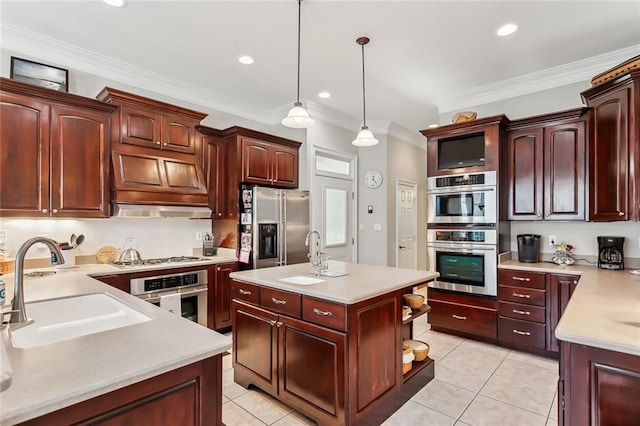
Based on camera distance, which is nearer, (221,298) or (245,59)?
(245,59)

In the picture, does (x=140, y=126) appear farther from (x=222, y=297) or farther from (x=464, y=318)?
(x=464, y=318)

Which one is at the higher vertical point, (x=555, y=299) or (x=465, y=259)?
(x=465, y=259)

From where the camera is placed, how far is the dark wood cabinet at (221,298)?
369cm

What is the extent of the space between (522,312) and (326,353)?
8.00 ft

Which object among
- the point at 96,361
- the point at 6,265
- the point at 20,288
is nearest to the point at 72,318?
the point at 20,288

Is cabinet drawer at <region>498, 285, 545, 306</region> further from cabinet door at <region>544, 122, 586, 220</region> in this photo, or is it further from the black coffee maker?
cabinet door at <region>544, 122, 586, 220</region>

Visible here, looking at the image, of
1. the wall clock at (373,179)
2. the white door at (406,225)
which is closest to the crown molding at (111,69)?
the wall clock at (373,179)

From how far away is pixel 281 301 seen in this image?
224 cm

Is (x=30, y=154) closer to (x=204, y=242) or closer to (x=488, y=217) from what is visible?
(x=204, y=242)

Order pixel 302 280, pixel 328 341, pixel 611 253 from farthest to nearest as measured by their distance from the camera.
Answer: pixel 611 253, pixel 302 280, pixel 328 341

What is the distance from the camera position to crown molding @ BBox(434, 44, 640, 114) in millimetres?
3227

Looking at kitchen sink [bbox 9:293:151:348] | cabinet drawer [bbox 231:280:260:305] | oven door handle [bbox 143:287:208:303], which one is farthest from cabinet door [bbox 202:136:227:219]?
kitchen sink [bbox 9:293:151:348]

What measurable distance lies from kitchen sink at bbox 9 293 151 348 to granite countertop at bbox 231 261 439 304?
2.94ft

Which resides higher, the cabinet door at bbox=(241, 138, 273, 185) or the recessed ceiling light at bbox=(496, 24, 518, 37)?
the recessed ceiling light at bbox=(496, 24, 518, 37)
